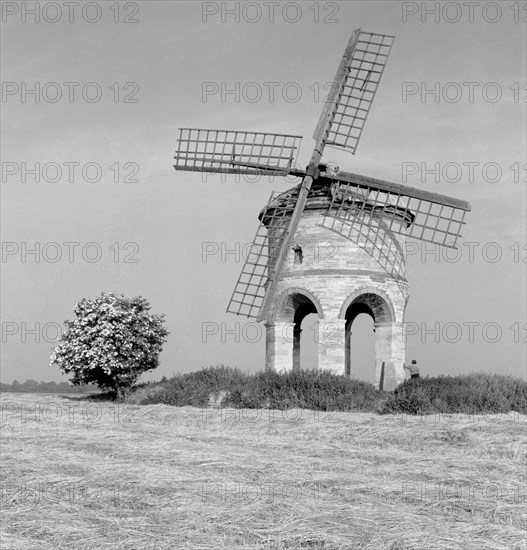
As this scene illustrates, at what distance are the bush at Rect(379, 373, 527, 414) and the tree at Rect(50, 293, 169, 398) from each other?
932cm

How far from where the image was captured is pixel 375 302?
2453 cm

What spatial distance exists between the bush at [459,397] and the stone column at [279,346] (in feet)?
15.0

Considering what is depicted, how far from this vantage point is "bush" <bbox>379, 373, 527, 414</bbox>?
19.1m

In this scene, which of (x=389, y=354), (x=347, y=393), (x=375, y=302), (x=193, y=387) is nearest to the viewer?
(x=347, y=393)

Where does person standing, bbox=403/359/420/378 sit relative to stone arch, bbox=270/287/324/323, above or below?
below

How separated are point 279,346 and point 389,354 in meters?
3.61

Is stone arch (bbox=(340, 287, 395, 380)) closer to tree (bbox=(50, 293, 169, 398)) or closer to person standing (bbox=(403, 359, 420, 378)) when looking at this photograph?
person standing (bbox=(403, 359, 420, 378))

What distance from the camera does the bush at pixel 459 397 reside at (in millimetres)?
19078

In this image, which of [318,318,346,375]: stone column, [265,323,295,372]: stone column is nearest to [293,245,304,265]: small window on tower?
[265,323,295,372]: stone column

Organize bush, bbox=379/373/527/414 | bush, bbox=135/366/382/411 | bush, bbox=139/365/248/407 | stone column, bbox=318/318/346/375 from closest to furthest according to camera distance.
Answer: bush, bbox=379/373/527/414, bush, bbox=135/366/382/411, bush, bbox=139/365/248/407, stone column, bbox=318/318/346/375

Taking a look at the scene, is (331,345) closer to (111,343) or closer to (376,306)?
(376,306)

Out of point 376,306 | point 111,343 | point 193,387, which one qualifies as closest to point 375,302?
point 376,306

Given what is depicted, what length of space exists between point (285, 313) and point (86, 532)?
1740 centimetres

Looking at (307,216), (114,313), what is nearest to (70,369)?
(114,313)
